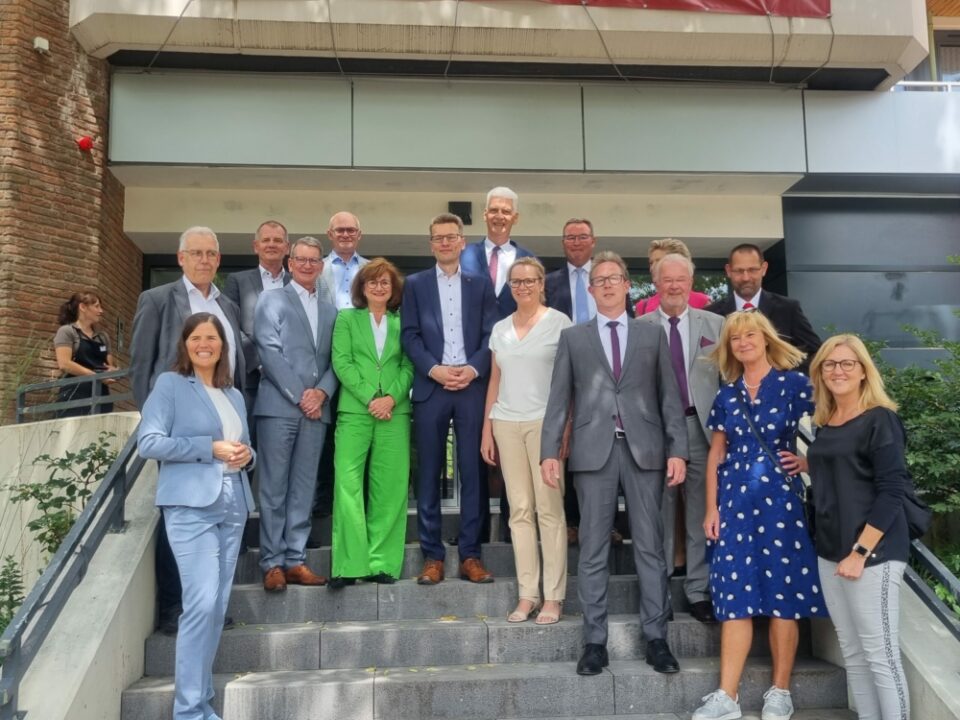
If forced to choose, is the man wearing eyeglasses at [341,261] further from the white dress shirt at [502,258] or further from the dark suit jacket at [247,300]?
the white dress shirt at [502,258]

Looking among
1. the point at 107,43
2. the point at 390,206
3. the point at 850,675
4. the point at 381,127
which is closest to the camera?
the point at 850,675

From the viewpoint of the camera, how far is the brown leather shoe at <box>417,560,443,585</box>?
16.5ft

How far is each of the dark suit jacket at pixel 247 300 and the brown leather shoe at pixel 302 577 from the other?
123cm

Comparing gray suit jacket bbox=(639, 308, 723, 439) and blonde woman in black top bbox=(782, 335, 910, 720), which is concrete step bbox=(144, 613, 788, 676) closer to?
blonde woman in black top bbox=(782, 335, 910, 720)

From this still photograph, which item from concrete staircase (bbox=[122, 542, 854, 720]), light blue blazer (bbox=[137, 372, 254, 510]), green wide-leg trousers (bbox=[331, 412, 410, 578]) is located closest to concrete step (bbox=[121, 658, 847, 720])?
concrete staircase (bbox=[122, 542, 854, 720])

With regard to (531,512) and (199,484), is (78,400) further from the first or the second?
(531,512)

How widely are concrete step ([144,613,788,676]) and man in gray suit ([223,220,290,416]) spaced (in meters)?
1.48

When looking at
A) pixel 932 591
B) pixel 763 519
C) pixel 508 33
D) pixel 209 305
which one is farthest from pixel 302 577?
pixel 508 33

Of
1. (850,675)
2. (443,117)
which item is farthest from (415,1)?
(850,675)

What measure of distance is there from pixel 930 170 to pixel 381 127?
6266 millimetres

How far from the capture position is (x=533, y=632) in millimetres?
4699

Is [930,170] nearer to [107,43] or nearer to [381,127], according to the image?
[381,127]

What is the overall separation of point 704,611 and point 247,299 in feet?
11.0

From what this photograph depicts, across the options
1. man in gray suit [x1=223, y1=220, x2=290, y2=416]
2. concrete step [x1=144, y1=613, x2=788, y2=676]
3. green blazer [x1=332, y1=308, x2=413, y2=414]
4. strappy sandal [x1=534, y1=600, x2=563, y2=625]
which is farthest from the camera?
man in gray suit [x1=223, y1=220, x2=290, y2=416]
